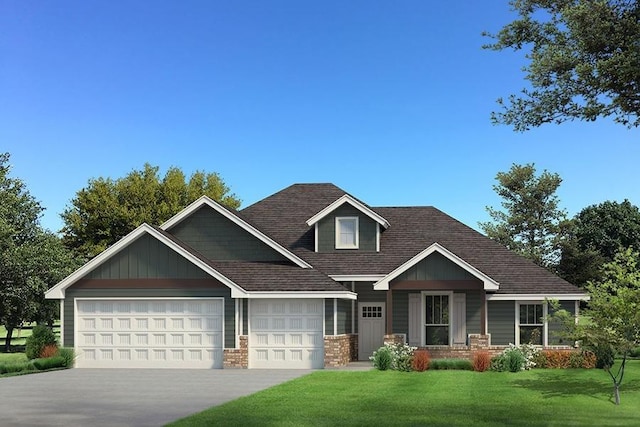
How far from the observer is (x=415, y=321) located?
33906mm

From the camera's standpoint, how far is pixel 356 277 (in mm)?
33844

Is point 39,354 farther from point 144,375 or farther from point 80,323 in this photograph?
point 144,375

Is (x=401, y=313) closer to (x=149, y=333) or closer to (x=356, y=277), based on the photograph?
(x=356, y=277)

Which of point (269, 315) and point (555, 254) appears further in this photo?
point (555, 254)

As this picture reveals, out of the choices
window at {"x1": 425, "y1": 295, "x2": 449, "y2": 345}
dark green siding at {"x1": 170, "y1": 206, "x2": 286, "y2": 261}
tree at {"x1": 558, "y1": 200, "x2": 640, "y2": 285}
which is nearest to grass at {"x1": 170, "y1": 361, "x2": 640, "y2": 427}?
window at {"x1": 425, "y1": 295, "x2": 449, "y2": 345}

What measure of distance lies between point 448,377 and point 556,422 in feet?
33.2

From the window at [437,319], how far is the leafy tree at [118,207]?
114 ft

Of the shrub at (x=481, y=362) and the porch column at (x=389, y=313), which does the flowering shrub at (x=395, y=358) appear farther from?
the shrub at (x=481, y=362)

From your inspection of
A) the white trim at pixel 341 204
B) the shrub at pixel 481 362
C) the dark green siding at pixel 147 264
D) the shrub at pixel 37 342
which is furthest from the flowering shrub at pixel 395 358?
the shrub at pixel 37 342

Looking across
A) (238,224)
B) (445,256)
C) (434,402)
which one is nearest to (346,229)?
(238,224)

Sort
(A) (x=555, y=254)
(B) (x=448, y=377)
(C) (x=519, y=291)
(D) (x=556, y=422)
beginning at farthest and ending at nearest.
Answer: (A) (x=555, y=254) < (C) (x=519, y=291) < (B) (x=448, y=377) < (D) (x=556, y=422)

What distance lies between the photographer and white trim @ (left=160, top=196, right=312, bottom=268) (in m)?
33.5

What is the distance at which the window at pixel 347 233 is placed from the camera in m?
36.1

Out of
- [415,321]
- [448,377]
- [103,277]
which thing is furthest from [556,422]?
[103,277]
